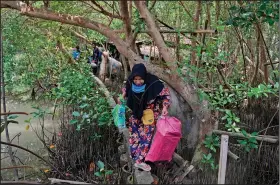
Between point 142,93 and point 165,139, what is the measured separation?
556 mm

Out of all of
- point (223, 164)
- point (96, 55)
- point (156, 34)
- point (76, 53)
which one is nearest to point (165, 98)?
point (156, 34)

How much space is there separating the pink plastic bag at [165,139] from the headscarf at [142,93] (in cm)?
31

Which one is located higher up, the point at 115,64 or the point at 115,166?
the point at 115,64

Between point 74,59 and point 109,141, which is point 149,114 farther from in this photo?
point 74,59

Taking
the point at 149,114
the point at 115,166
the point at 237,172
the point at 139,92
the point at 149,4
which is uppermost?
the point at 149,4

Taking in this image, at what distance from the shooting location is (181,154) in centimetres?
359

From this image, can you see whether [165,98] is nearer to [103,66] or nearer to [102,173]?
[102,173]

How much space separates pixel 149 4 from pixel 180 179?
5.21 ft

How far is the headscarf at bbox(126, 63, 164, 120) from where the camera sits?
3.25 m

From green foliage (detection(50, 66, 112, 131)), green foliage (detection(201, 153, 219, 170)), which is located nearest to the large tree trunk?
green foliage (detection(201, 153, 219, 170))

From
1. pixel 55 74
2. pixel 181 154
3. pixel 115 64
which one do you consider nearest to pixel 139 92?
pixel 181 154

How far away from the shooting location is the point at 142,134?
3.53 m

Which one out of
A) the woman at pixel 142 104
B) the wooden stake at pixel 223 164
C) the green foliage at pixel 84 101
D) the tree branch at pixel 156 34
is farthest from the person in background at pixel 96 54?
the wooden stake at pixel 223 164

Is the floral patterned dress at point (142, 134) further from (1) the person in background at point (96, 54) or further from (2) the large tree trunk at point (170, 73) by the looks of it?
(1) the person in background at point (96, 54)
